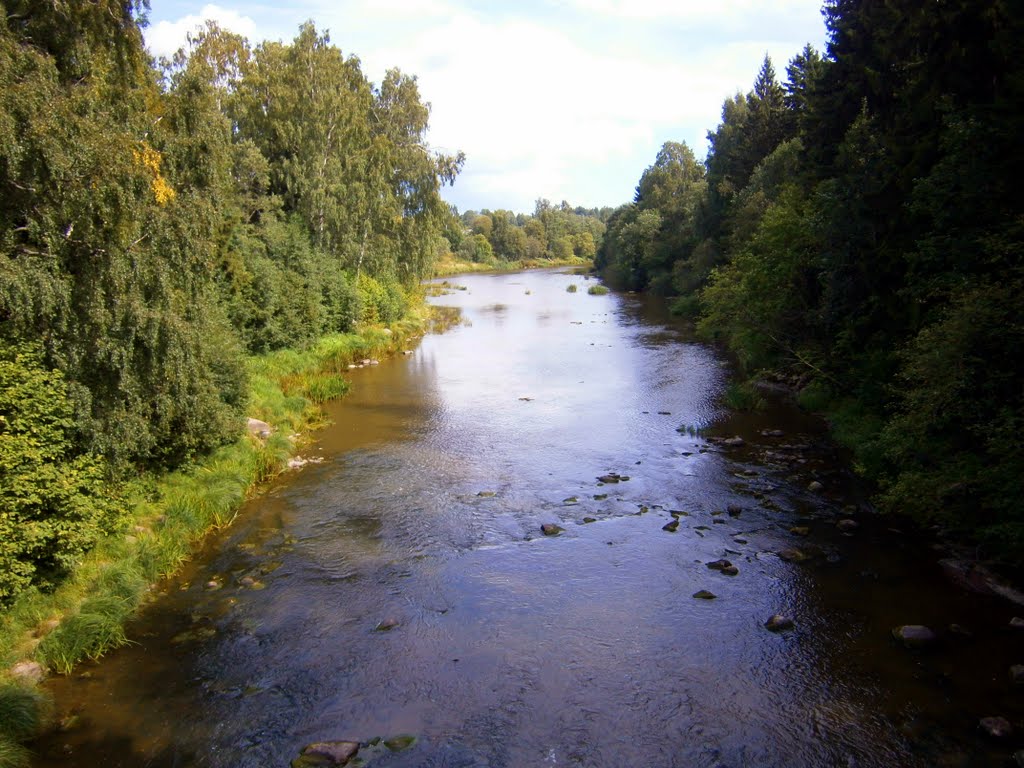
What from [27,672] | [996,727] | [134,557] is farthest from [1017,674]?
[134,557]

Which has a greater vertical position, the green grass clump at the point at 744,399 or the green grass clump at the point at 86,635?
the green grass clump at the point at 744,399

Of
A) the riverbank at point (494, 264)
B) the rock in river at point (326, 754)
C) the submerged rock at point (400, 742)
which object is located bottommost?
the submerged rock at point (400, 742)

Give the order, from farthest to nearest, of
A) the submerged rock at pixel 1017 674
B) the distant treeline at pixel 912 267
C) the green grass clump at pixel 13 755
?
the distant treeline at pixel 912 267
the submerged rock at pixel 1017 674
the green grass clump at pixel 13 755

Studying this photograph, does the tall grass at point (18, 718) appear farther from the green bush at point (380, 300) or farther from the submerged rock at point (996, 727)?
the green bush at point (380, 300)

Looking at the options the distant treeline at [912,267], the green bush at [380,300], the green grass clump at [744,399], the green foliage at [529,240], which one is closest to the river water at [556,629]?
the distant treeline at [912,267]

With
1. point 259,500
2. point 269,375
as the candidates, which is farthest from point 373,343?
point 259,500

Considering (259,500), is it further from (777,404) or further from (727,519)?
(777,404)

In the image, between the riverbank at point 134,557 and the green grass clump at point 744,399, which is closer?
the riverbank at point 134,557

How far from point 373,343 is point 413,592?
25977 millimetres

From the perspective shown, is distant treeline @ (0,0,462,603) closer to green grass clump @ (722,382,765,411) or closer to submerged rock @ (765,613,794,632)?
submerged rock @ (765,613,794,632)

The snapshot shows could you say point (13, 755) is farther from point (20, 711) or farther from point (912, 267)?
point (912, 267)

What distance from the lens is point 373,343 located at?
123ft

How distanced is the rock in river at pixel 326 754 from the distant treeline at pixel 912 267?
421 inches

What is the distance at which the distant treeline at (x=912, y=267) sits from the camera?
472 inches
